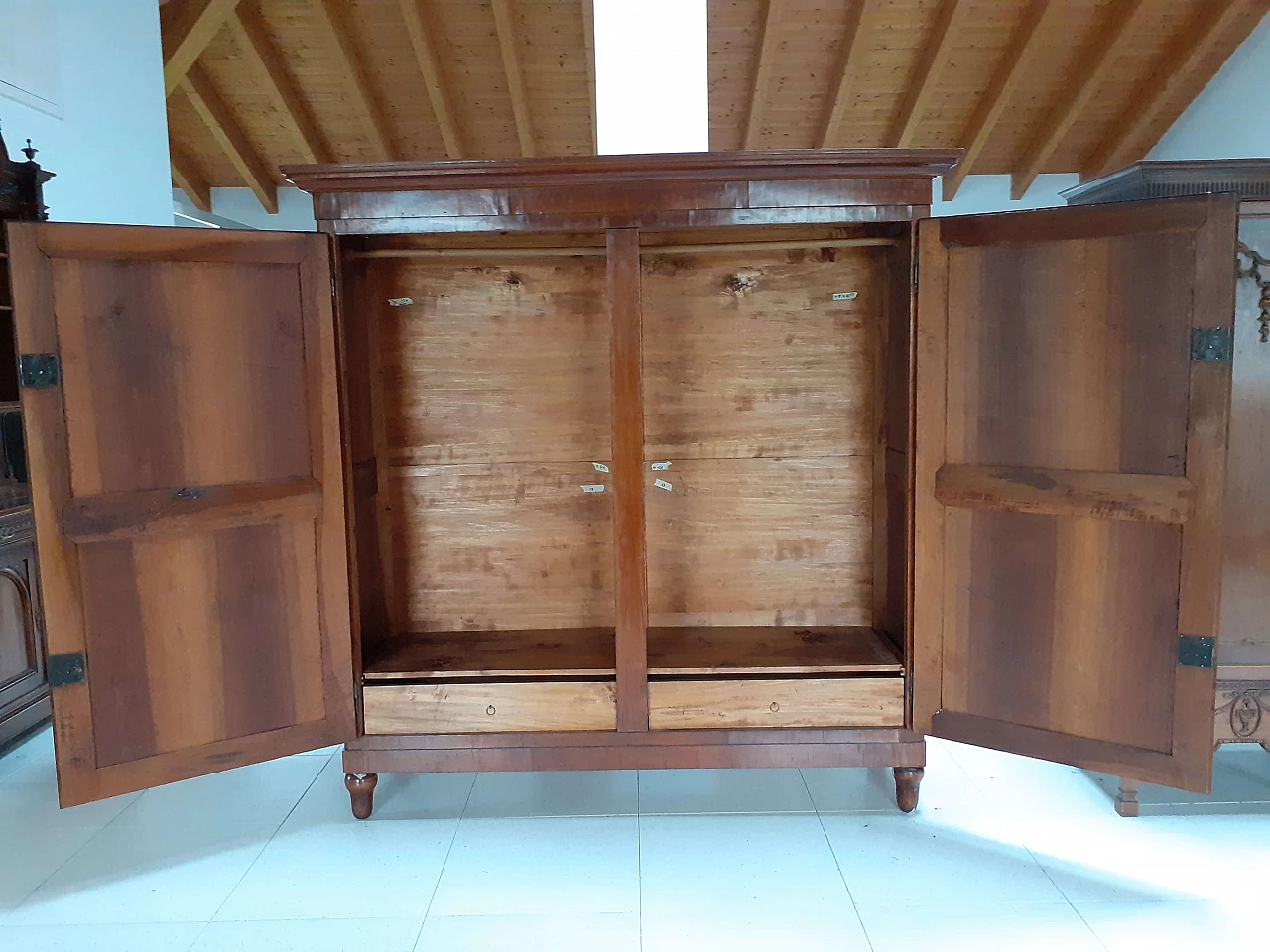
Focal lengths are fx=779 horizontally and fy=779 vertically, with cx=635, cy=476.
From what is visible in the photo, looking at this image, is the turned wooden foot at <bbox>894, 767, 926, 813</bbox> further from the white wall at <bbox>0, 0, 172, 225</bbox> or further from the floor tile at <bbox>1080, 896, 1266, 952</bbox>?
the white wall at <bbox>0, 0, 172, 225</bbox>

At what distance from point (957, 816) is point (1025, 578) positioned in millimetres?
756

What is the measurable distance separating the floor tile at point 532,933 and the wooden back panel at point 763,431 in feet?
3.39

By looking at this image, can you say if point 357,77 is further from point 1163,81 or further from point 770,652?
point 1163,81

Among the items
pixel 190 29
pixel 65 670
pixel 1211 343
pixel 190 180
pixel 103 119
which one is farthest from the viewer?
pixel 190 180

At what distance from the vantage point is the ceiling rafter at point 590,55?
15.5 feet

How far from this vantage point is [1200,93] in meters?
5.51

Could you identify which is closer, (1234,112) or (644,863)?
(644,863)

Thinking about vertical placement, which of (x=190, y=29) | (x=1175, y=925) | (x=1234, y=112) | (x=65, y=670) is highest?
(x=190, y=29)

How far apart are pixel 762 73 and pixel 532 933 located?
5.22 meters

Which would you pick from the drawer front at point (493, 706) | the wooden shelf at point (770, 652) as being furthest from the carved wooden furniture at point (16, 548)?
the wooden shelf at point (770, 652)

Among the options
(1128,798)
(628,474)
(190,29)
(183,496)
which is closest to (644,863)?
(628,474)

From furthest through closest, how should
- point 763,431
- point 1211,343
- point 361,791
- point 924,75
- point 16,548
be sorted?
point 924,75 < point 16,548 < point 763,431 < point 361,791 < point 1211,343

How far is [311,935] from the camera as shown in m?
1.80

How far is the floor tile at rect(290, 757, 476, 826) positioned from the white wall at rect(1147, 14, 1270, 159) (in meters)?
5.50
